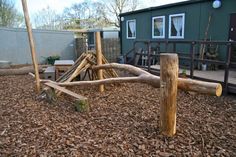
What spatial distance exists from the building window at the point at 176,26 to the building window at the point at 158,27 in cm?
49

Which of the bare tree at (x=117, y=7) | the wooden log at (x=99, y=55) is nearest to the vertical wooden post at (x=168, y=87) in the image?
the wooden log at (x=99, y=55)

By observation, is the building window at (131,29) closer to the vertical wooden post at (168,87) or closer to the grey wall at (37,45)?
the grey wall at (37,45)

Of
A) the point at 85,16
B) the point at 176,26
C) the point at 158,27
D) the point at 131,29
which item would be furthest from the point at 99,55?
the point at 85,16

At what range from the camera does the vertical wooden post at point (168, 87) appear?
302 cm

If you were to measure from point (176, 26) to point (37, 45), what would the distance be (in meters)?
8.03

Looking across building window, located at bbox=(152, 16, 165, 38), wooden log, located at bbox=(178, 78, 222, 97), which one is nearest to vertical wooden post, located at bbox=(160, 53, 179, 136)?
wooden log, located at bbox=(178, 78, 222, 97)

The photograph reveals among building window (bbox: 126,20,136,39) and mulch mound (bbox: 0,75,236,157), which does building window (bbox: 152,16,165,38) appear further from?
mulch mound (bbox: 0,75,236,157)

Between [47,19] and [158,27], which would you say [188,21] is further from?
[47,19]

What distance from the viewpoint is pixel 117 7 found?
84.4 feet

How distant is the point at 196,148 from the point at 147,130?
758mm

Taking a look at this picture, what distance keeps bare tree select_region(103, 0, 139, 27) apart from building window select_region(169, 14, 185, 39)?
52.5 ft

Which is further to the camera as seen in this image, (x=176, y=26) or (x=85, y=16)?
(x=85, y=16)

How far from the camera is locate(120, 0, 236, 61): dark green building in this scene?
25.1 ft

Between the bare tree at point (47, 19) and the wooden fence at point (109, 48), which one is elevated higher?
the bare tree at point (47, 19)
